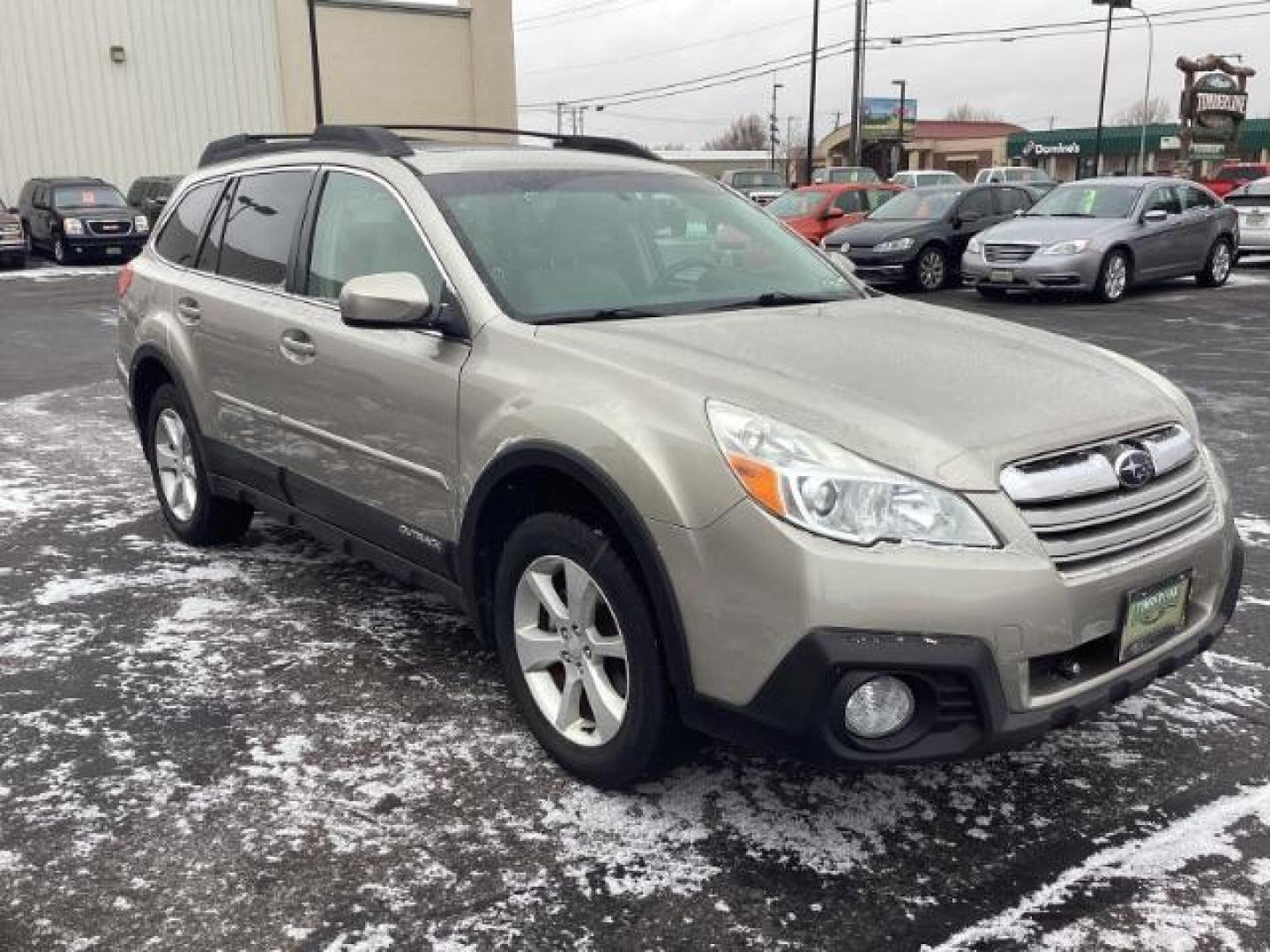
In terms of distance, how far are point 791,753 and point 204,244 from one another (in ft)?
11.6

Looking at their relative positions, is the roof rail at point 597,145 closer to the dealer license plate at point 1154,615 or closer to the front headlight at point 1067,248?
the dealer license plate at point 1154,615

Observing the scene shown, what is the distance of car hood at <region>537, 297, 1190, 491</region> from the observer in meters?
2.61

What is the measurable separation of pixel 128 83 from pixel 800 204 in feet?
66.4

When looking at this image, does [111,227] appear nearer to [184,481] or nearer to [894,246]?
[894,246]

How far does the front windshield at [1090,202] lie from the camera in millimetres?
15023

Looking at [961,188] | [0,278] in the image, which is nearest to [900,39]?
[961,188]

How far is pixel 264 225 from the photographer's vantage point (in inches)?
175

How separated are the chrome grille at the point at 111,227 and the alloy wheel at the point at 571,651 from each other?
22.4 metres

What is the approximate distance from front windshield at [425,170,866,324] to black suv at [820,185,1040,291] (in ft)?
40.7

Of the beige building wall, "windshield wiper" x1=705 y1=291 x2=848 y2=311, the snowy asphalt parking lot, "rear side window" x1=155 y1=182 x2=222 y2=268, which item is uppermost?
the beige building wall

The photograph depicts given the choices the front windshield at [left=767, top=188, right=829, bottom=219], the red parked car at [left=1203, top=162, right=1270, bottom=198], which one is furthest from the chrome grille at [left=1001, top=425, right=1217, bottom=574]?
the red parked car at [left=1203, top=162, right=1270, bottom=198]

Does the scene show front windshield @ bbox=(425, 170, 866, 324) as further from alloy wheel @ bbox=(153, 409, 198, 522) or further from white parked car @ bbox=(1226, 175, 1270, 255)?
white parked car @ bbox=(1226, 175, 1270, 255)

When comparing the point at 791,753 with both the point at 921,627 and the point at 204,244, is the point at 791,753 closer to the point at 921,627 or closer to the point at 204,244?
the point at 921,627

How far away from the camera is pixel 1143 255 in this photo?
1495 centimetres
